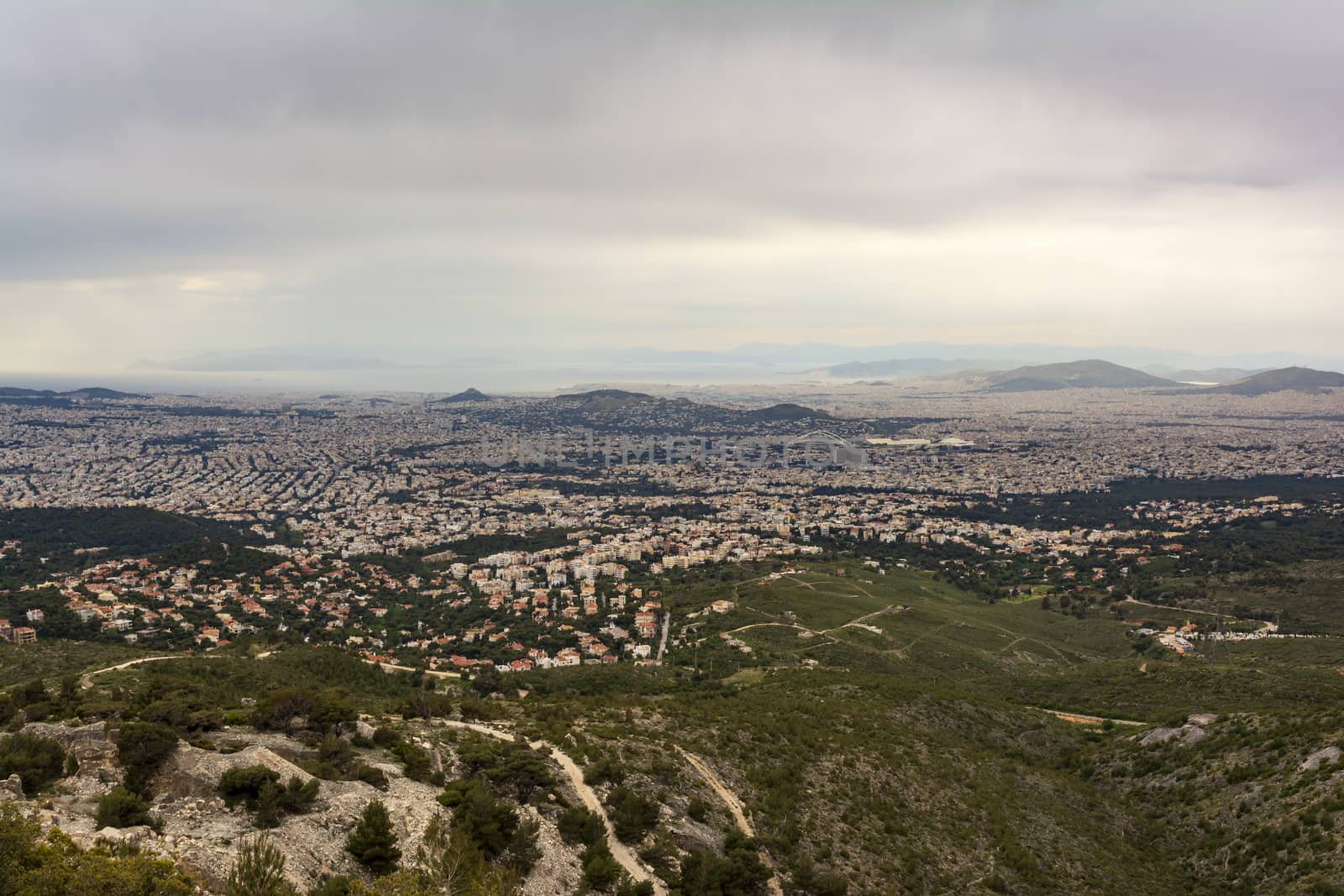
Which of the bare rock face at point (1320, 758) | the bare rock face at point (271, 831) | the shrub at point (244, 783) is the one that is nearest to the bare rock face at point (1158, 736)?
the bare rock face at point (1320, 758)

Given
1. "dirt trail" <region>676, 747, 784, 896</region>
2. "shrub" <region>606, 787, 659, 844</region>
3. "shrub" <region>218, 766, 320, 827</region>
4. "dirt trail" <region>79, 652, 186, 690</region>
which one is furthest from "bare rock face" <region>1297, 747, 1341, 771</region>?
"dirt trail" <region>79, 652, 186, 690</region>

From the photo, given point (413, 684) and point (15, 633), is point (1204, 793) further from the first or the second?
point (15, 633)

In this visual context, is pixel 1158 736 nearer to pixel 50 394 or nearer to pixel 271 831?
pixel 271 831

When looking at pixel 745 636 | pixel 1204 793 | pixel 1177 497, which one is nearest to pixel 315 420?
pixel 745 636

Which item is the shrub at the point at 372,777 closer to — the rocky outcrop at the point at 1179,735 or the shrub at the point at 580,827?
the shrub at the point at 580,827

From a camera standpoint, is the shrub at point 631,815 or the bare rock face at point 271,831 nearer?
the bare rock face at point 271,831

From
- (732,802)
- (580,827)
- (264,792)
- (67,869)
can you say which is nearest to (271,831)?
(264,792)
